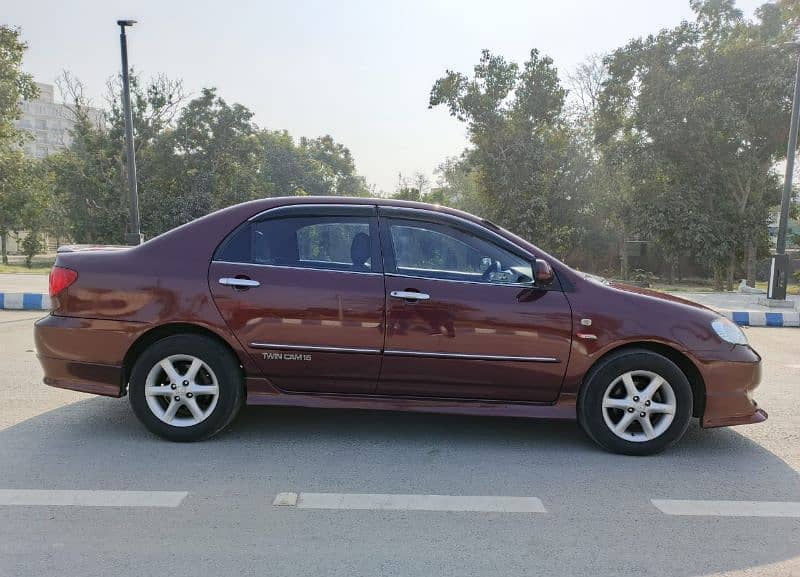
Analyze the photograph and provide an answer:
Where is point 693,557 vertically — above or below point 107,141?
below

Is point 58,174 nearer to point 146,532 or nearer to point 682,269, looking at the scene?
point 682,269

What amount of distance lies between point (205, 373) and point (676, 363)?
3.19m

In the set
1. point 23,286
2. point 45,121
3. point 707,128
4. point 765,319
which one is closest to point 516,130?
point 707,128

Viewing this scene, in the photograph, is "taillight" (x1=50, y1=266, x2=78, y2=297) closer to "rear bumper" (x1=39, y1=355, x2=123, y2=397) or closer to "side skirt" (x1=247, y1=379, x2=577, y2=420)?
"rear bumper" (x1=39, y1=355, x2=123, y2=397)

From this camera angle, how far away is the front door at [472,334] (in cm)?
407

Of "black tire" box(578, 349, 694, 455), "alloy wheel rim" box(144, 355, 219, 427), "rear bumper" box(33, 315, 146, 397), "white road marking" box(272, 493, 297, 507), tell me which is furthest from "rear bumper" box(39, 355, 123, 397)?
"black tire" box(578, 349, 694, 455)

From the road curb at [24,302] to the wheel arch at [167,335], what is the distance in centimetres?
793

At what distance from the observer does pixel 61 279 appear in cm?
423

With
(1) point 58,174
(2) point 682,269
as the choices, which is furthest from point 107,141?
(2) point 682,269

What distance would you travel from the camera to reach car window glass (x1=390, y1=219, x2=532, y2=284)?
4176 mm

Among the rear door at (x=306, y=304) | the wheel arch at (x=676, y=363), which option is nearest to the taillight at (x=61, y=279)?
the rear door at (x=306, y=304)

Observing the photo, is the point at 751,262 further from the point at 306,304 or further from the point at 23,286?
the point at 23,286

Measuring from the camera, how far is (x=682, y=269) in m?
27.4

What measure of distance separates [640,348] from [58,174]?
31844 mm
